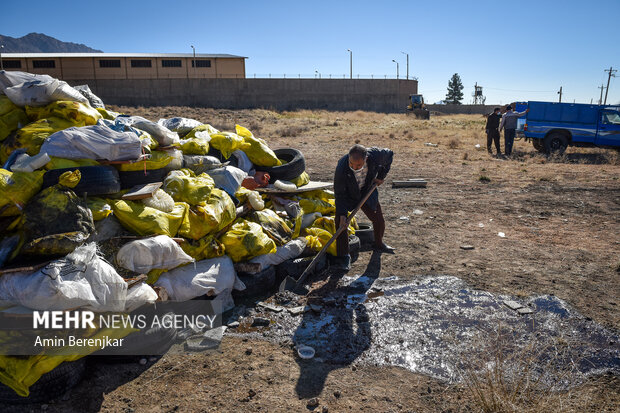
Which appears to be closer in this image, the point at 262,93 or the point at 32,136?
the point at 32,136

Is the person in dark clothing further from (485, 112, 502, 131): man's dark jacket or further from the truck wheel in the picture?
the truck wheel

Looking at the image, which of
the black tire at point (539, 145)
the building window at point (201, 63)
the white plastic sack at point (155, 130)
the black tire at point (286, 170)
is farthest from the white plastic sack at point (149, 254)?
the building window at point (201, 63)

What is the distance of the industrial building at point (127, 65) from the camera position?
112 ft

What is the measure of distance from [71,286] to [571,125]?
50.3 feet

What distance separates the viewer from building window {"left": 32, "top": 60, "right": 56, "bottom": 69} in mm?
34281

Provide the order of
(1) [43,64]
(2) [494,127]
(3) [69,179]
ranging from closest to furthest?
(3) [69,179]
(2) [494,127]
(1) [43,64]

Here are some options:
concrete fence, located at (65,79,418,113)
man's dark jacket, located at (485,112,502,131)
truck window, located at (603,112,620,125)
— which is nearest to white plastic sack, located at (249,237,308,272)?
man's dark jacket, located at (485,112,502,131)

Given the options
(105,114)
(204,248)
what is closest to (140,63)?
(105,114)

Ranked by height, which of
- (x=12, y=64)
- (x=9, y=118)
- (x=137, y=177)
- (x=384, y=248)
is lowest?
(x=384, y=248)

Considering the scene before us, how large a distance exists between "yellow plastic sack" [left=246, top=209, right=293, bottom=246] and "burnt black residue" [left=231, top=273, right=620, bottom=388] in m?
0.76

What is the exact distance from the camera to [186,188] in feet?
13.3

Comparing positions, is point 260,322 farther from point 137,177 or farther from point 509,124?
point 509,124

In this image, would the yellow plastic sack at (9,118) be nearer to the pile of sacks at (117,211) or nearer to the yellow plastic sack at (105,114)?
the pile of sacks at (117,211)

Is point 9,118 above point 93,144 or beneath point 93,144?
above
